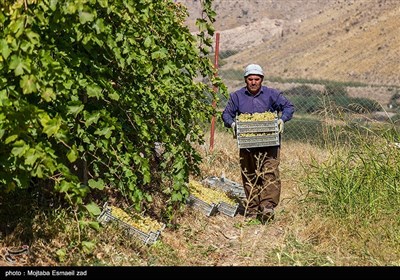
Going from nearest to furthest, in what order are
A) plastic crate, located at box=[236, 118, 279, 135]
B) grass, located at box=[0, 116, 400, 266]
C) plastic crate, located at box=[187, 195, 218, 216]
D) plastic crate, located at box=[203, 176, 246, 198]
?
grass, located at box=[0, 116, 400, 266] < plastic crate, located at box=[236, 118, 279, 135] < plastic crate, located at box=[187, 195, 218, 216] < plastic crate, located at box=[203, 176, 246, 198]

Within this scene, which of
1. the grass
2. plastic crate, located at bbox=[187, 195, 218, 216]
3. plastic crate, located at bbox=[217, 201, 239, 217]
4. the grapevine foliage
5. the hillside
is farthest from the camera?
the hillside

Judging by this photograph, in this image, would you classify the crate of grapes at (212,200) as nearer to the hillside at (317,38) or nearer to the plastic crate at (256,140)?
the plastic crate at (256,140)

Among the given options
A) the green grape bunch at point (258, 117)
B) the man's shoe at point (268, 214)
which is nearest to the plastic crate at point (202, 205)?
the man's shoe at point (268, 214)

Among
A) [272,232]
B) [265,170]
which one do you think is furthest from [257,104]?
[272,232]

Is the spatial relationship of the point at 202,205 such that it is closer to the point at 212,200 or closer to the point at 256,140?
the point at 212,200

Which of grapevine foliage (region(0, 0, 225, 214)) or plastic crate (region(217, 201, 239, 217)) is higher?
grapevine foliage (region(0, 0, 225, 214))

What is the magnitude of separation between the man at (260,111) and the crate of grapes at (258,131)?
0.12 m

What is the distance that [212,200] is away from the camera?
6.67 m

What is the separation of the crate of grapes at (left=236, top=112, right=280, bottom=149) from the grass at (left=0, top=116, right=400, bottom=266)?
63 centimetres

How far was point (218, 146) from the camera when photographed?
9.38m

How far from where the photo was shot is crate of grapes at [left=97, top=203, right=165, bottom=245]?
5332mm

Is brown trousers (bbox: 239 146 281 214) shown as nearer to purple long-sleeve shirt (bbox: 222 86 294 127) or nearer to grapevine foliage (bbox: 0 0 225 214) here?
purple long-sleeve shirt (bbox: 222 86 294 127)

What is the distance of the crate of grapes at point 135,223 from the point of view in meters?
5.33

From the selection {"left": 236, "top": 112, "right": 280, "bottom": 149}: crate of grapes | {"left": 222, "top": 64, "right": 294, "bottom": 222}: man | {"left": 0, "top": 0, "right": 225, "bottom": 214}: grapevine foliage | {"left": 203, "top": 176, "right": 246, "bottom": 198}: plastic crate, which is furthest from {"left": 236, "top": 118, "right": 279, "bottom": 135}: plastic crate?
{"left": 203, "top": 176, "right": 246, "bottom": 198}: plastic crate
